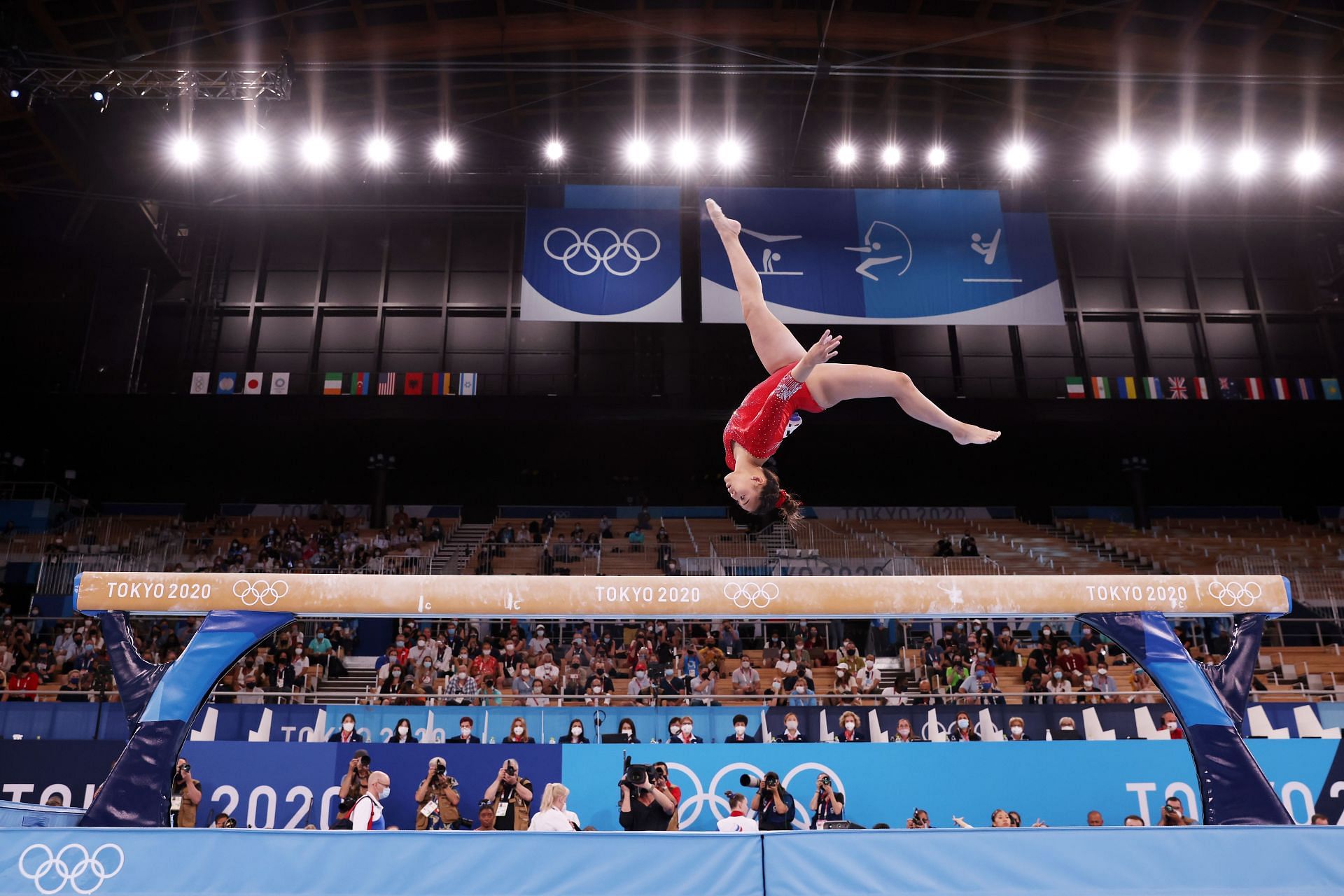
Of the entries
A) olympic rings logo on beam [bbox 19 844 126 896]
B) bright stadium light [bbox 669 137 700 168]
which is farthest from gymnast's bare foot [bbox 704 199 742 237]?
bright stadium light [bbox 669 137 700 168]

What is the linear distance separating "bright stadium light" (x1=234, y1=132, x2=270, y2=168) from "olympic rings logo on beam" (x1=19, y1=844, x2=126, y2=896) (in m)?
12.6

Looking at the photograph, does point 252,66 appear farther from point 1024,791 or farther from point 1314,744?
point 1314,744

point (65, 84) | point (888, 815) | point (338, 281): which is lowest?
point (888, 815)

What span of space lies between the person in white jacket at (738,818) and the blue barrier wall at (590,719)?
1.58 meters

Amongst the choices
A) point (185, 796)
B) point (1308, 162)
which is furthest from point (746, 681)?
point (1308, 162)

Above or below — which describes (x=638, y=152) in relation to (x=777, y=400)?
above

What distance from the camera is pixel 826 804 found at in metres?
7.64

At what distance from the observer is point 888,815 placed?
794cm

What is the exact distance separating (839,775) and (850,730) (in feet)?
2.30

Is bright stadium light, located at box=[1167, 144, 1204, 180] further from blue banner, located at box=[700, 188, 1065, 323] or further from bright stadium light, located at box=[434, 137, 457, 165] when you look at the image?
bright stadium light, located at box=[434, 137, 457, 165]

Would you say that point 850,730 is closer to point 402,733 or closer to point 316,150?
point 402,733

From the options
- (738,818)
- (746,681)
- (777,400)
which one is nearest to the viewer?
(777,400)

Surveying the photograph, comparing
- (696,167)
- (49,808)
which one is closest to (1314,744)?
(49,808)

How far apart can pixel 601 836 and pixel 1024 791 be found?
559 cm
